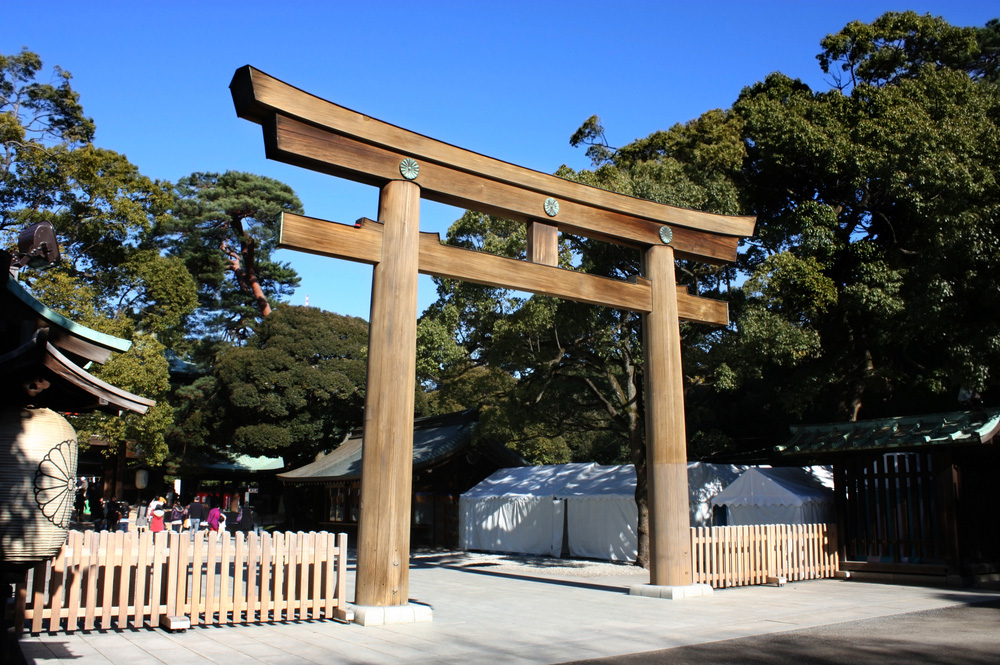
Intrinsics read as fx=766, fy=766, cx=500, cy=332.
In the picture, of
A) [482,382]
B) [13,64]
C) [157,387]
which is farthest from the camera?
[13,64]

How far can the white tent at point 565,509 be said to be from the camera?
19.4m

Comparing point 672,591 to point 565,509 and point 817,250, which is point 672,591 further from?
point 565,509

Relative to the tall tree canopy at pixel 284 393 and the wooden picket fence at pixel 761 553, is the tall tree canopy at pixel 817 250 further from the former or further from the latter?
the tall tree canopy at pixel 284 393

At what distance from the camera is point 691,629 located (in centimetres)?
847

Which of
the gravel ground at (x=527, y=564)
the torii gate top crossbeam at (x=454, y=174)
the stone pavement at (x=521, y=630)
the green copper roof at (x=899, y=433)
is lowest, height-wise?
the gravel ground at (x=527, y=564)

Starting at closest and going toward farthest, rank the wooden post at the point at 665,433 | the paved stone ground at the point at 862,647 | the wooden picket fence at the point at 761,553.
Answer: the paved stone ground at the point at 862,647 → the wooden post at the point at 665,433 → the wooden picket fence at the point at 761,553

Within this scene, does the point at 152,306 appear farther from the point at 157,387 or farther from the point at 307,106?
the point at 307,106

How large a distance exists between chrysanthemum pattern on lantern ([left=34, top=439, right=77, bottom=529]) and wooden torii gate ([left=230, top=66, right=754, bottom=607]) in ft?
11.9

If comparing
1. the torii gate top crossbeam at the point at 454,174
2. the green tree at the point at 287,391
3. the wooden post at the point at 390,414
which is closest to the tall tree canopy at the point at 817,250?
the torii gate top crossbeam at the point at 454,174

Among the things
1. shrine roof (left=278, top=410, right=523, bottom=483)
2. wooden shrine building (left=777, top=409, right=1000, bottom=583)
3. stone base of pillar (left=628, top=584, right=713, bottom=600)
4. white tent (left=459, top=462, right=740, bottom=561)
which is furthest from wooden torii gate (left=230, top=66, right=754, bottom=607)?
shrine roof (left=278, top=410, right=523, bottom=483)

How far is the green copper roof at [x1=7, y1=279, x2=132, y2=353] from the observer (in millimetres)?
6090

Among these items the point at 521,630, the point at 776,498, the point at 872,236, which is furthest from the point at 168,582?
the point at 872,236

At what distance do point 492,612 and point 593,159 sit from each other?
41.2 ft

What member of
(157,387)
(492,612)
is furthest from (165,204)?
(492,612)
